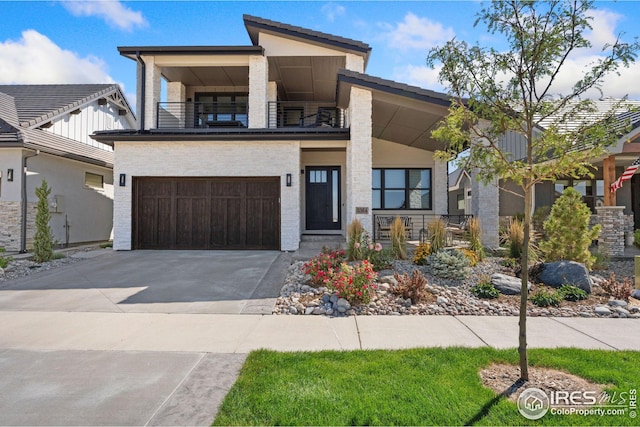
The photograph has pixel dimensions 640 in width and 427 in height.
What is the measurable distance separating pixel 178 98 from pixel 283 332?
524 inches

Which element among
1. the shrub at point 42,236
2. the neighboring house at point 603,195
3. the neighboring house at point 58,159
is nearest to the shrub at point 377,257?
the neighboring house at point 603,195

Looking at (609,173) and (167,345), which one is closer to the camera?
(167,345)

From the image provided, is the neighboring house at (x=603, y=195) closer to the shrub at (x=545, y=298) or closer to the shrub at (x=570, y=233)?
the shrub at (x=570, y=233)

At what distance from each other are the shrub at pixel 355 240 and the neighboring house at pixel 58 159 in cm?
1092

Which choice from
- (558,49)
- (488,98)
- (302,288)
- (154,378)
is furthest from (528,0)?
(302,288)

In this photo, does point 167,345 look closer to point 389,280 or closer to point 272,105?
point 389,280

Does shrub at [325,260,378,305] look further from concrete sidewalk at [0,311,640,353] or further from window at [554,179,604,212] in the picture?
window at [554,179,604,212]

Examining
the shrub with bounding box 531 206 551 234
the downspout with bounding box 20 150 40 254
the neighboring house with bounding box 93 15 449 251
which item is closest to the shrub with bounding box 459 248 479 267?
the neighboring house with bounding box 93 15 449 251

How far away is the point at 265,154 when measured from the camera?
461 inches

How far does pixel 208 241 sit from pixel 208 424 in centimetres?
968

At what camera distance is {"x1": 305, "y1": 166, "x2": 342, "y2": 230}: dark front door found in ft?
44.3

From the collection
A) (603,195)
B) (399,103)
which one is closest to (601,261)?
(603,195)

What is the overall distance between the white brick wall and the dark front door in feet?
6.51

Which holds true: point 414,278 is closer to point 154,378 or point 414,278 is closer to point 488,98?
point 488,98
